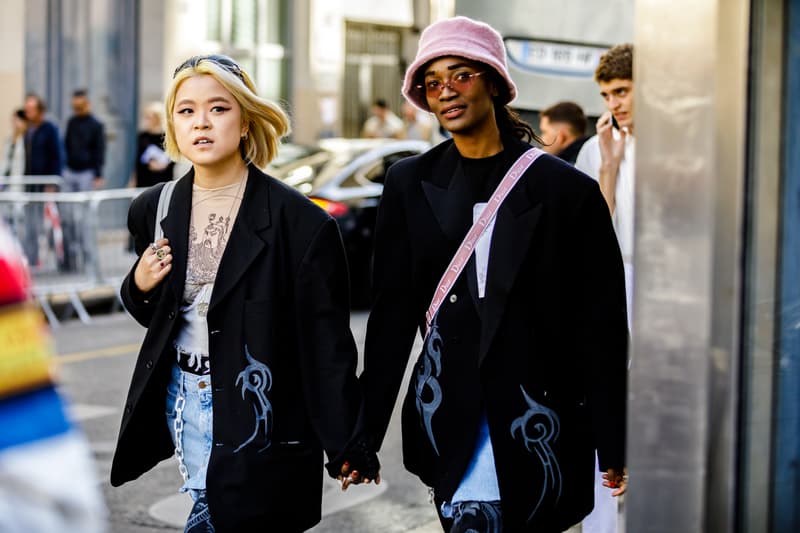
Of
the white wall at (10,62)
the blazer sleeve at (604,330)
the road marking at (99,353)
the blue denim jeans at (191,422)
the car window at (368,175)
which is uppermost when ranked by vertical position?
the white wall at (10,62)

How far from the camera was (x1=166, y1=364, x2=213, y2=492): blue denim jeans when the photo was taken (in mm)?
3848

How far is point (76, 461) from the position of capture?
175 centimetres

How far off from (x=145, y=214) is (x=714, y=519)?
79.8 inches

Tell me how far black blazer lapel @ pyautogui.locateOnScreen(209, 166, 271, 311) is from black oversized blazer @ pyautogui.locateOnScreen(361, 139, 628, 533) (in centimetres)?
42

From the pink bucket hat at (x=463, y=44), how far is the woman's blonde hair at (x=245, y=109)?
469 mm

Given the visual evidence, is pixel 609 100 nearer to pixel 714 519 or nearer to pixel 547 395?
pixel 547 395

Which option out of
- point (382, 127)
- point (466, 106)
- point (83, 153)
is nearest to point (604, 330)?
point (466, 106)

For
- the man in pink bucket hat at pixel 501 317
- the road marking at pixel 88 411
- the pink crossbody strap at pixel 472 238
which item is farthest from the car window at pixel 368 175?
the pink crossbody strap at pixel 472 238

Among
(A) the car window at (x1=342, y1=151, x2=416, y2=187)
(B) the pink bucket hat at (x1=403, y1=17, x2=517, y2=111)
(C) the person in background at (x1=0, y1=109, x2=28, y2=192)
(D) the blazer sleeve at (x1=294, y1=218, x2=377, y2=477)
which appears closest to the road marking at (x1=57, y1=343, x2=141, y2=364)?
(A) the car window at (x1=342, y1=151, x2=416, y2=187)

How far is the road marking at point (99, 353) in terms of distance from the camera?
35.1ft

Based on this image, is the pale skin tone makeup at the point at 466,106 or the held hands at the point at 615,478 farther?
the pale skin tone makeup at the point at 466,106

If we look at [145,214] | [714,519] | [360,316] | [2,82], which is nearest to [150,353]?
[145,214]

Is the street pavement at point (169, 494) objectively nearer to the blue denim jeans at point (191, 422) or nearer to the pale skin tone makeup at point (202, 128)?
Result: the blue denim jeans at point (191, 422)

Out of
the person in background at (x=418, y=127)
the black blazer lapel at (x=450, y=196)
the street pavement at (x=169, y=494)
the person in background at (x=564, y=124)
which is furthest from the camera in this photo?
the person in background at (x=418, y=127)
